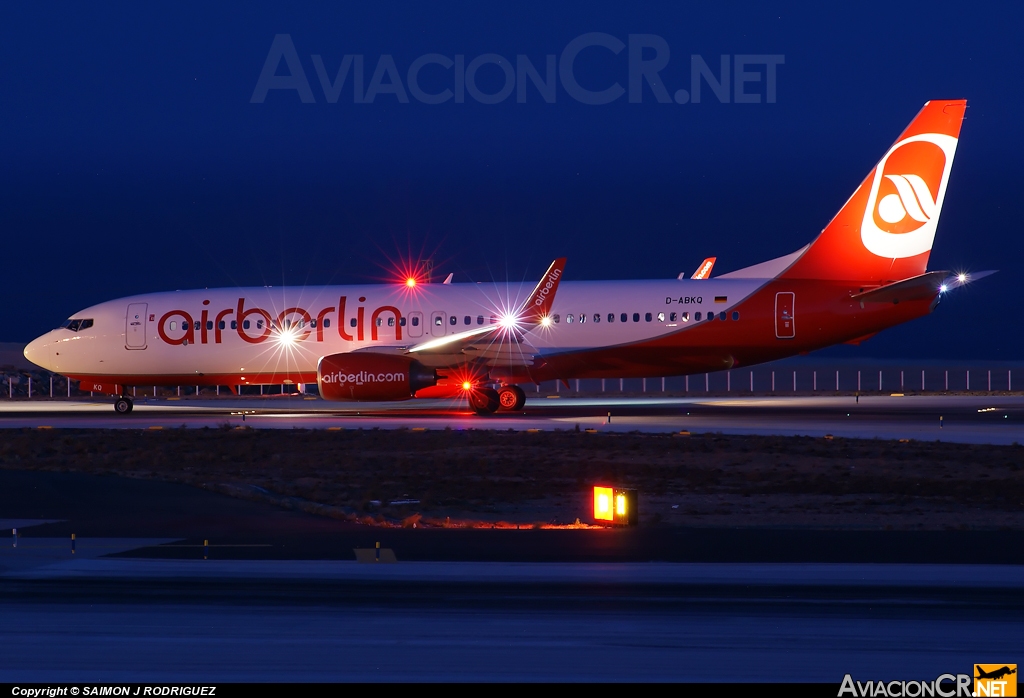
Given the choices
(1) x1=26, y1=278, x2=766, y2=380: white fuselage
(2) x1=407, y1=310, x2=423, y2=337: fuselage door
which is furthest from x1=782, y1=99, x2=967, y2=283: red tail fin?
(2) x1=407, y1=310, x2=423, y2=337: fuselage door

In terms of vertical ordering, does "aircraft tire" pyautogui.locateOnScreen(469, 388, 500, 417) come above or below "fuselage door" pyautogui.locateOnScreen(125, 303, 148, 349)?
below

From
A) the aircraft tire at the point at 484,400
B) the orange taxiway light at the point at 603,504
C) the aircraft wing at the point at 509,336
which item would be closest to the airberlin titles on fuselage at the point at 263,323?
the aircraft wing at the point at 509,336

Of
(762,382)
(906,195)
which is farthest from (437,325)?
(762,382)

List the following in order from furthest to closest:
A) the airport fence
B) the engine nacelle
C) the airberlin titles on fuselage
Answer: the airport fence, the airberlin titles on fuselage, the engine nacelle

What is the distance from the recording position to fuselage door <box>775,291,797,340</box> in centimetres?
3259

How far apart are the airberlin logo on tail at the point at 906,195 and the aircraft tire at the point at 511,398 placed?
1024 centimetres

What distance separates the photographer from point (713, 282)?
110ft

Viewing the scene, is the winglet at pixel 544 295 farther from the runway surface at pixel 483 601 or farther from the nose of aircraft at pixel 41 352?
the runway surface at pixel 483 601

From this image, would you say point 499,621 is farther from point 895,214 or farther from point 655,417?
point 895,214

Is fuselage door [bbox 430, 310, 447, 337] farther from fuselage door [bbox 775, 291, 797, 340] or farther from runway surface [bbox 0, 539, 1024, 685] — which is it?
runway surface [bbox 0, 539, 1024, 685]

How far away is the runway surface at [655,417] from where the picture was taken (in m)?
26.6

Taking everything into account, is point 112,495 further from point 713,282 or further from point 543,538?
point 713,282

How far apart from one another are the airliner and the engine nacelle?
0.03 meters

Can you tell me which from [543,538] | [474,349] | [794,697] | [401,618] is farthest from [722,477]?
[474,349]
